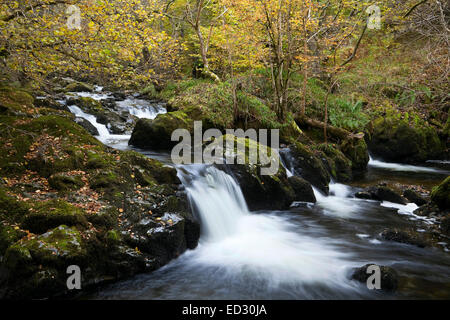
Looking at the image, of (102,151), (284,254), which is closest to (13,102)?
(102,151)

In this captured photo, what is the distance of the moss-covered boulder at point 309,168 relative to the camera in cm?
951

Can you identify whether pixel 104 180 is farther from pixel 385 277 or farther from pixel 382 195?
pixel 382 195

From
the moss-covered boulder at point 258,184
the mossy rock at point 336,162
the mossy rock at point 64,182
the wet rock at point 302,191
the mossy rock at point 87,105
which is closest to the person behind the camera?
the mossy rock at point 64,182

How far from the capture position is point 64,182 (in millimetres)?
4668

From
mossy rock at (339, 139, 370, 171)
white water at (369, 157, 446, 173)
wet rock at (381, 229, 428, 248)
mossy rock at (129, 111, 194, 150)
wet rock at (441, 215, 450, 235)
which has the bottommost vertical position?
wet rock at (381, 229, 428, 248)

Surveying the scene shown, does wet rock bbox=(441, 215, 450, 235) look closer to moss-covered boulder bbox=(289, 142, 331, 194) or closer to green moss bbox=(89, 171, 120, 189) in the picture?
moss-covered boulder bbox=(289, 142, 331, 194)

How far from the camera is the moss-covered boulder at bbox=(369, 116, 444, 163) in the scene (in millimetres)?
13859

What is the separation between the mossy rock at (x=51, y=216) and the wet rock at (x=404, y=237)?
5.60 meters

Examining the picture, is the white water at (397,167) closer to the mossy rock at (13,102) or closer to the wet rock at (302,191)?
the wet rock at (302,191)

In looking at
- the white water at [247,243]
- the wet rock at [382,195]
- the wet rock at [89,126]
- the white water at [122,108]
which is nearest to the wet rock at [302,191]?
the white water at [247,243]

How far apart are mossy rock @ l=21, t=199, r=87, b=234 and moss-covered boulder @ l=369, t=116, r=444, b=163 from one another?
1425 centimetres

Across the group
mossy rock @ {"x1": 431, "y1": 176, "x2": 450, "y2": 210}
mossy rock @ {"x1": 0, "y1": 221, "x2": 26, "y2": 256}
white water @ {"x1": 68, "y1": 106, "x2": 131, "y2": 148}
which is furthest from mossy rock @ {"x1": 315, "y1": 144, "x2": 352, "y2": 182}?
mossy rock @ {"x1": 0, "y1": 221, "x2": 26, "y2": 256}

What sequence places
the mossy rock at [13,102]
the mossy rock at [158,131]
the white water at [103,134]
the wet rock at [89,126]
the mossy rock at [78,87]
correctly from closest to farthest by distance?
the mossy rock at [13,102] → the mossy rock at [158,131] → the white water at [103,134] → the wet rock at [89,126] → the mossy rock at [78,87]

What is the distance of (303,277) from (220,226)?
216 cm
